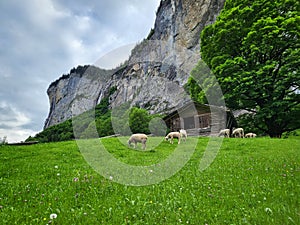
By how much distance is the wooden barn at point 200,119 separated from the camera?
35344mm

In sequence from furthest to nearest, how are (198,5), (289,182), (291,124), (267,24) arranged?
(198,5) < (291,124) < (267,24) < (289,182)

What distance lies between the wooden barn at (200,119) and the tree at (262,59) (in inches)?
254

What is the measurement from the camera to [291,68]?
25.4 metres

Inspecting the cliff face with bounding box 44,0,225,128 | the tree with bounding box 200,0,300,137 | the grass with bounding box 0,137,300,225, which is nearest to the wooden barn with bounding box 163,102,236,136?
the tree with bounding box 200,0,300,137

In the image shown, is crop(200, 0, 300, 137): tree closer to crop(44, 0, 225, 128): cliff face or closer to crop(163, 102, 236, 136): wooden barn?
crop(163, 102, 236, 136): wooden barn

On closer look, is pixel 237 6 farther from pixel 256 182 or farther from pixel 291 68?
pixel 256 182

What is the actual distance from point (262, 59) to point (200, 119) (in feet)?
46.8

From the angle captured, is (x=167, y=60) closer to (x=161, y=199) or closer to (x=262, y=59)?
(x=262, y=59)

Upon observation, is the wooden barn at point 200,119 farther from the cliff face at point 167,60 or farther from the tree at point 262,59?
the cliff face at point 167,60

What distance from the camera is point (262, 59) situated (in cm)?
2823

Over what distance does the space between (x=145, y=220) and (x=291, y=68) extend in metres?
28.0

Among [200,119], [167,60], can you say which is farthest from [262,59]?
[167,60]

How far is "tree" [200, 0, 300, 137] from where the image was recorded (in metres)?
24.9

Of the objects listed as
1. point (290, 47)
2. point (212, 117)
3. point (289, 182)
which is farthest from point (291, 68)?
point (289, 182)
